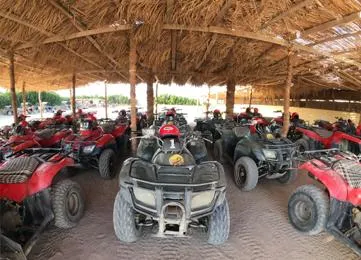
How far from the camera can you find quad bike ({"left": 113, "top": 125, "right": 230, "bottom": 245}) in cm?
275

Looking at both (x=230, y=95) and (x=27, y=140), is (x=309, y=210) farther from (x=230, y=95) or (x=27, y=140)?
(x=230, y=95)

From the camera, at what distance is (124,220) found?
2.98 metres

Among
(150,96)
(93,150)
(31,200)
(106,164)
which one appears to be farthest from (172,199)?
(150,96)

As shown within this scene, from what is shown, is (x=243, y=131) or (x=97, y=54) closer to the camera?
(x=243, y=131)

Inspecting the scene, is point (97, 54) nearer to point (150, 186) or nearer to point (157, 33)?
point (157, 33)

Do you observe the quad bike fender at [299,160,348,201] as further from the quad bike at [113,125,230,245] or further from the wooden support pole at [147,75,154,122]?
the wooden support pole at [147,75,154,122]

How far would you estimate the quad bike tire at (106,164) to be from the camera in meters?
5.45

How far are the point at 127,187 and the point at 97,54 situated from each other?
6561mm

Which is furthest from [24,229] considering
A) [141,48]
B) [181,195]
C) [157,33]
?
[141,48]

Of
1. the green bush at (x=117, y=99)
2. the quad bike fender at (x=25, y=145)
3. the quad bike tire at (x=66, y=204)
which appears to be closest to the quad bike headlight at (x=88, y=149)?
the quad bike fender at (x=25, y=145)

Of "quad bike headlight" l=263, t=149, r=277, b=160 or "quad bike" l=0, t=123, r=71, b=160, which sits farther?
"quad bike" l=0, t=123, r=71, b=160

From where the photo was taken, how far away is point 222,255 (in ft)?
9.72

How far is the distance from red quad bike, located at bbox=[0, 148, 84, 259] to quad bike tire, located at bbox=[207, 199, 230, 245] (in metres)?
1.75

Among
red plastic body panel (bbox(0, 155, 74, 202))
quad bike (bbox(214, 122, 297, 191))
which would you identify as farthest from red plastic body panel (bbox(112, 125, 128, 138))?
red plastic body panel (bbox(0, 155, 74, 202))
